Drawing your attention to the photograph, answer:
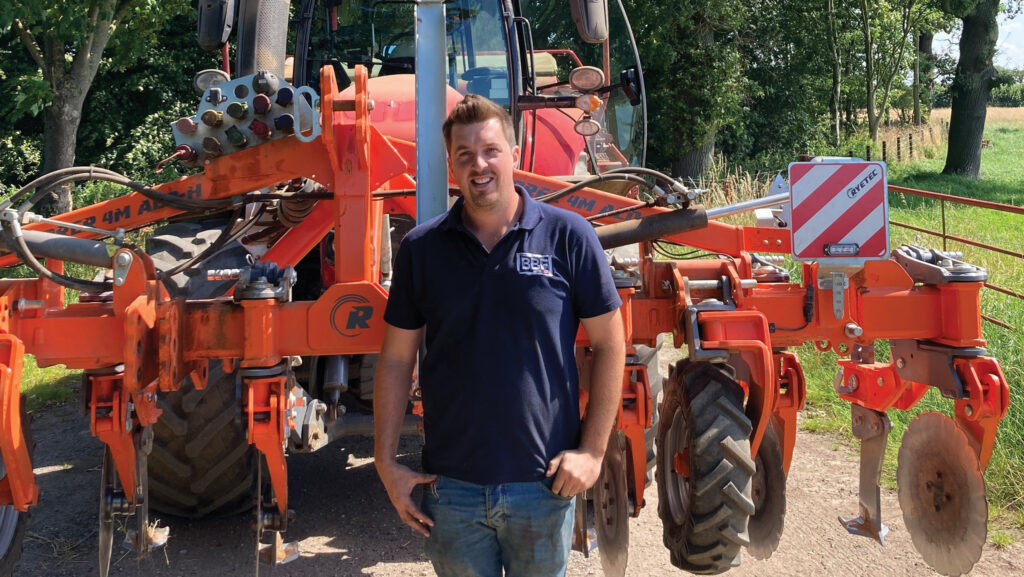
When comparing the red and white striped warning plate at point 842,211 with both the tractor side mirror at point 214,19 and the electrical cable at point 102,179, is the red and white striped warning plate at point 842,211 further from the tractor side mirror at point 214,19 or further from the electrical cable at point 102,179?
the tractor side mirror at point 214,19

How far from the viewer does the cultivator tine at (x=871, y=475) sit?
136 inches

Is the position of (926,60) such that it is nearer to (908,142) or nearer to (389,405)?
(908,142)

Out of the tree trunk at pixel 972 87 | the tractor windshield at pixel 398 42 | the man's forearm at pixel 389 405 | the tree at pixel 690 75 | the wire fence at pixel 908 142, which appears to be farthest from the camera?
the wire fence at pixel 908 142

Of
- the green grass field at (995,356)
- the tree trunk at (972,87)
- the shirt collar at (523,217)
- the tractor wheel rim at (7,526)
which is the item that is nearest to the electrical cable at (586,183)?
the shirt collar at (523,217)

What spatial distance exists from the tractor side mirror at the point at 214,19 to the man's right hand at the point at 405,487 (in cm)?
268

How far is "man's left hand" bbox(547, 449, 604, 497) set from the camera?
2189 mm

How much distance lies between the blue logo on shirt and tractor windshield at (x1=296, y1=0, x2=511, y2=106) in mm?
2652

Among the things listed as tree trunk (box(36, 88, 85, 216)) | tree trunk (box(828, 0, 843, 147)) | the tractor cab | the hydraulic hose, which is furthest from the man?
tree trunk (box(828, 0, 843, 147))

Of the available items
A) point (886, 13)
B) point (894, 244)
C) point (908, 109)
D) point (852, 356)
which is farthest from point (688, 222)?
point (908, 109)

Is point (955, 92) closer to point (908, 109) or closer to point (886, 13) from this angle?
point (886, 13)

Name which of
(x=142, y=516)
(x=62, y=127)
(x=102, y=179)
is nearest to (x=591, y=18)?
(x=102, y=179)

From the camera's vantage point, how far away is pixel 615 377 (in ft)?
7.45

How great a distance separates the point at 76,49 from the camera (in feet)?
Answer: 38.1

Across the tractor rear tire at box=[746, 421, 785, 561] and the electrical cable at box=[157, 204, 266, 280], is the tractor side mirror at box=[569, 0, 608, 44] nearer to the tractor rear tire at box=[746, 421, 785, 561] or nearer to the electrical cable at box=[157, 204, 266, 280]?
the electrical cable at box=[157, 204, 266, 280]
